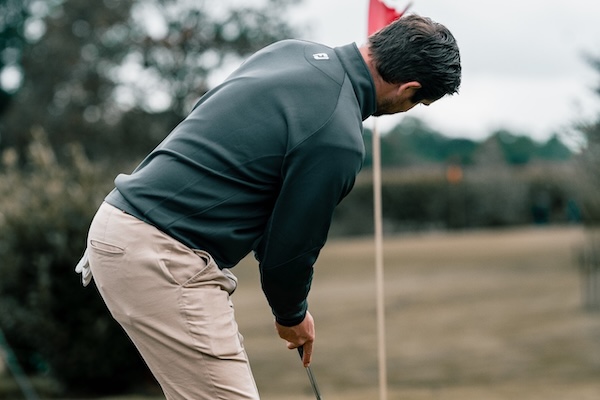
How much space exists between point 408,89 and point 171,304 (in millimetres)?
1009

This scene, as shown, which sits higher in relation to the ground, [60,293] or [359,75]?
[359,75]

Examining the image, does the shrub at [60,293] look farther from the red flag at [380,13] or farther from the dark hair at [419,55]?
the dark hair at [419,55]

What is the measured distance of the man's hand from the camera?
10.7 feet

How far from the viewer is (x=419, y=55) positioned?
3000 millimetres

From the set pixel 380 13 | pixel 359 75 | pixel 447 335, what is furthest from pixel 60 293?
pixel 359 75

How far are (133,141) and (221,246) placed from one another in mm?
28704

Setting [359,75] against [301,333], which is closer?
[359,75]

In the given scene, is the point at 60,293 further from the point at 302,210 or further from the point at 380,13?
the point at 302,210

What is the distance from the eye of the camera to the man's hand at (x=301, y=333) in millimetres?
3268

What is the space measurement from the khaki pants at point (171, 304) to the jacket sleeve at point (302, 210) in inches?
7.7

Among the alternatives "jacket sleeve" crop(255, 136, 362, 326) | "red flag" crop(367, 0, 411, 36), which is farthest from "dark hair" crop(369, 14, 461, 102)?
"red flag" crop(367, 0, 411, 36)

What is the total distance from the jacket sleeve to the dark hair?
35 centimetres

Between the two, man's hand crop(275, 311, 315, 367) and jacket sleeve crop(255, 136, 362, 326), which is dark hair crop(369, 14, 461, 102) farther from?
man's hand crop(275, 311, 315, 367)

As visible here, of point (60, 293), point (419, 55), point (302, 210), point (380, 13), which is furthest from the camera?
point (60, 293)
